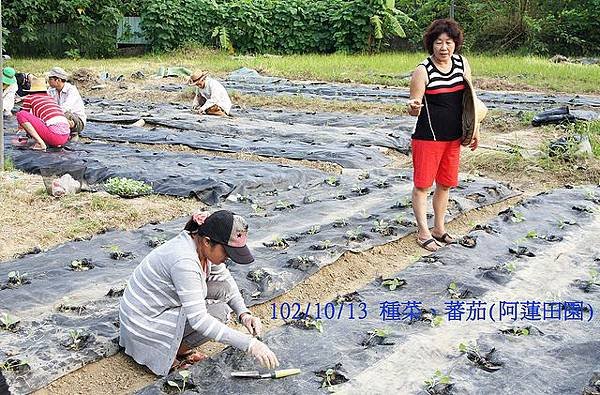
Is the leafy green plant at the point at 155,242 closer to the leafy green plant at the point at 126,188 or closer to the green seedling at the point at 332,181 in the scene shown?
the leafy green plant at the point at 126,188

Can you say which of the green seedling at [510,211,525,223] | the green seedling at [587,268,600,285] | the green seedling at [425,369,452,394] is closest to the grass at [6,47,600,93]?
the green seedling at [510,211,525,223]

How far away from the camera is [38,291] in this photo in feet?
14.3

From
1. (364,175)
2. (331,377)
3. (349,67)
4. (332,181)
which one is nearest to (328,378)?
(331,377)

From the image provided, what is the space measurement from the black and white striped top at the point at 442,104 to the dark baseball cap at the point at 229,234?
238 centimetres

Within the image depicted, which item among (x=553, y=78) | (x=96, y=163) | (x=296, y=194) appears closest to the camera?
(x=296, y=194)

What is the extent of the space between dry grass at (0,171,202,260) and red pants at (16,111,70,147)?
47.7 inches

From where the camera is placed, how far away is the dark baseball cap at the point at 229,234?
10.5 ft

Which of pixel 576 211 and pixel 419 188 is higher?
pixel 419 188

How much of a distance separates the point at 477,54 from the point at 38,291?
21.1 metres

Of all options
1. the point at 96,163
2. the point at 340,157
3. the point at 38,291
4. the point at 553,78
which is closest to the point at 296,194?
the point at 340,157

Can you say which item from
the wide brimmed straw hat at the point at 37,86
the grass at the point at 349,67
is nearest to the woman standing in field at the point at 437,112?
the wide brimmed straw hat at the point at 37,86

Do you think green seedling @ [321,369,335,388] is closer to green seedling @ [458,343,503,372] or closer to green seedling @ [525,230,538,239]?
green seedling @ [458,343,503,372]

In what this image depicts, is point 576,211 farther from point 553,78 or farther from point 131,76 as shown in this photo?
point 131,76

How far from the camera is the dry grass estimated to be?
5.64 m
